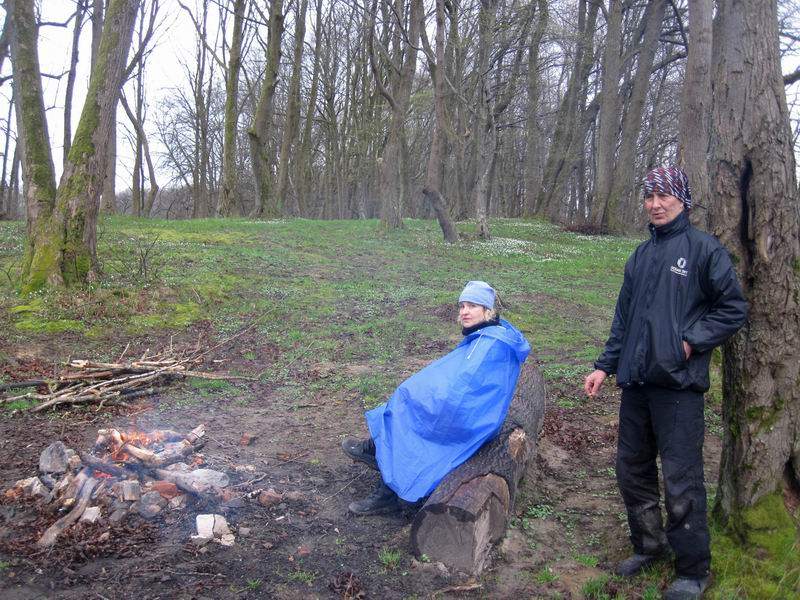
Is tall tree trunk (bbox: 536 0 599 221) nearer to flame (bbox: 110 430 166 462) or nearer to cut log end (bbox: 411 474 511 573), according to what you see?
flame (bbox: 110 430 166 462)

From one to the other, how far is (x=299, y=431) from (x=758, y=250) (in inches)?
152

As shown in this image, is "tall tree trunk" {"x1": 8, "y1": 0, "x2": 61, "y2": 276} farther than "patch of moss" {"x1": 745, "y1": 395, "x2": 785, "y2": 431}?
Yes

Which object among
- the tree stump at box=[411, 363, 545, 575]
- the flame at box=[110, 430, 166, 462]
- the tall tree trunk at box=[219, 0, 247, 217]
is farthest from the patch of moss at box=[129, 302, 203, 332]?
the tall tree trunk at box=[219, 0, 247, 217]

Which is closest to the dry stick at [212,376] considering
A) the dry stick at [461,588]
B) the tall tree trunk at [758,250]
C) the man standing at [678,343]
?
the dry stick at [461,588]

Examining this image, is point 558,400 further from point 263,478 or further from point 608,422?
point 263,478

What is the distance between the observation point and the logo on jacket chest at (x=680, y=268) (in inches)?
119

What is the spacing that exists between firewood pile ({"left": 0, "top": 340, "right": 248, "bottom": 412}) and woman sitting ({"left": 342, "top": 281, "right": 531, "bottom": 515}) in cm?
314

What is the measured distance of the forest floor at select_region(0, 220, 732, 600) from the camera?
334 centimetres

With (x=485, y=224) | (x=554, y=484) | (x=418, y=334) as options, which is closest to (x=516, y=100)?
(x=485, y=224)

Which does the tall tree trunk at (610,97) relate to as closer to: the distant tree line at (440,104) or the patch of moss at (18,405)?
the distant tree line at (440,104)

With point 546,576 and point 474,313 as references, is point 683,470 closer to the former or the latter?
point 546,576

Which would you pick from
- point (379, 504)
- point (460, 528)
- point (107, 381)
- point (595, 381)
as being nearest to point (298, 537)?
point (379, 504)

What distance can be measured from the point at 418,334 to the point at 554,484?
4.43 m

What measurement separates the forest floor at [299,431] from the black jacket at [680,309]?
1.17 m
